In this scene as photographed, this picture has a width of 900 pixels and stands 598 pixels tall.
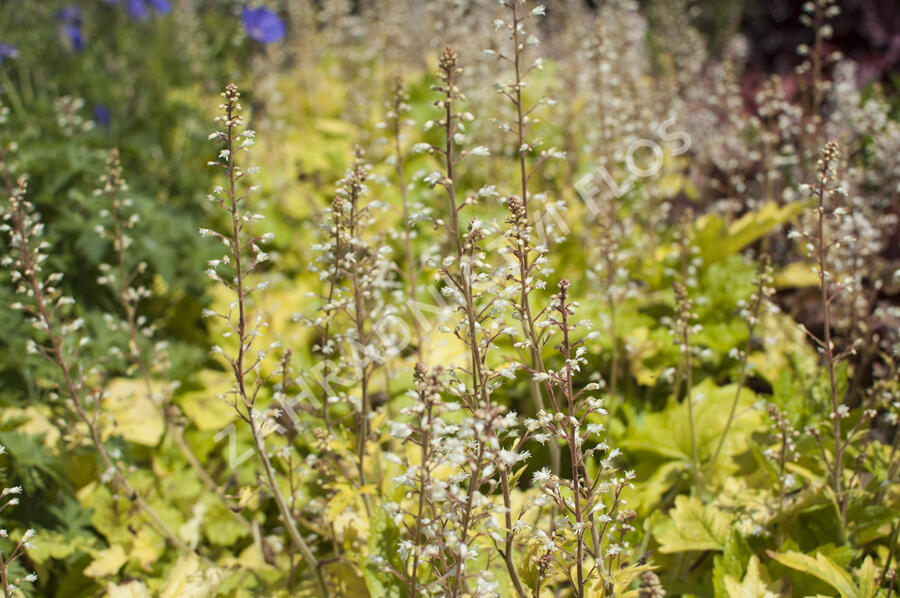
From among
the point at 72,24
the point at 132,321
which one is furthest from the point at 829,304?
the point at 72,24

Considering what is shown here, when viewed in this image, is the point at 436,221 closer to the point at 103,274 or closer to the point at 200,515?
the point at 200,515

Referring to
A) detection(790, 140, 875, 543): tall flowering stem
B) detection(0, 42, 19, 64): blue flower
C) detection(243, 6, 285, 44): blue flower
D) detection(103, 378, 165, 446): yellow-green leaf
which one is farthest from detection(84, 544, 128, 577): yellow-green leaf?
detection(243, 6, 285, 44): blue flower

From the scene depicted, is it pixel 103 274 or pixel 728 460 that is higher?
pixel 103 274

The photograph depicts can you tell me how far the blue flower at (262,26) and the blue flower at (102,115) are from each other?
1.09 meters

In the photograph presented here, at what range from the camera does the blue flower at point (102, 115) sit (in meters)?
4.63

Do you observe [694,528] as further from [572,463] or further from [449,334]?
[449,334]

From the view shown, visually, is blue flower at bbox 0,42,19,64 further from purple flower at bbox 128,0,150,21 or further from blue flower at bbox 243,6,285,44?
purple flower at bbox 128,0,150,21

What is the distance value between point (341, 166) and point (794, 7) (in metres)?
6.39

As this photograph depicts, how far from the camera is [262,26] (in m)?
5.10

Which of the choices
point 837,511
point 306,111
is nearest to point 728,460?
point 837,511

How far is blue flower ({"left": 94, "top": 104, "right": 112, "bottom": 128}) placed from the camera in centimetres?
463

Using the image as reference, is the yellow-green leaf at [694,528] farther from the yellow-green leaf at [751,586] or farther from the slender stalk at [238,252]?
the slender stalk at [238,252]

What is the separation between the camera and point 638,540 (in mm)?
2418

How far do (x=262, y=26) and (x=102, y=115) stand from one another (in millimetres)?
1263
